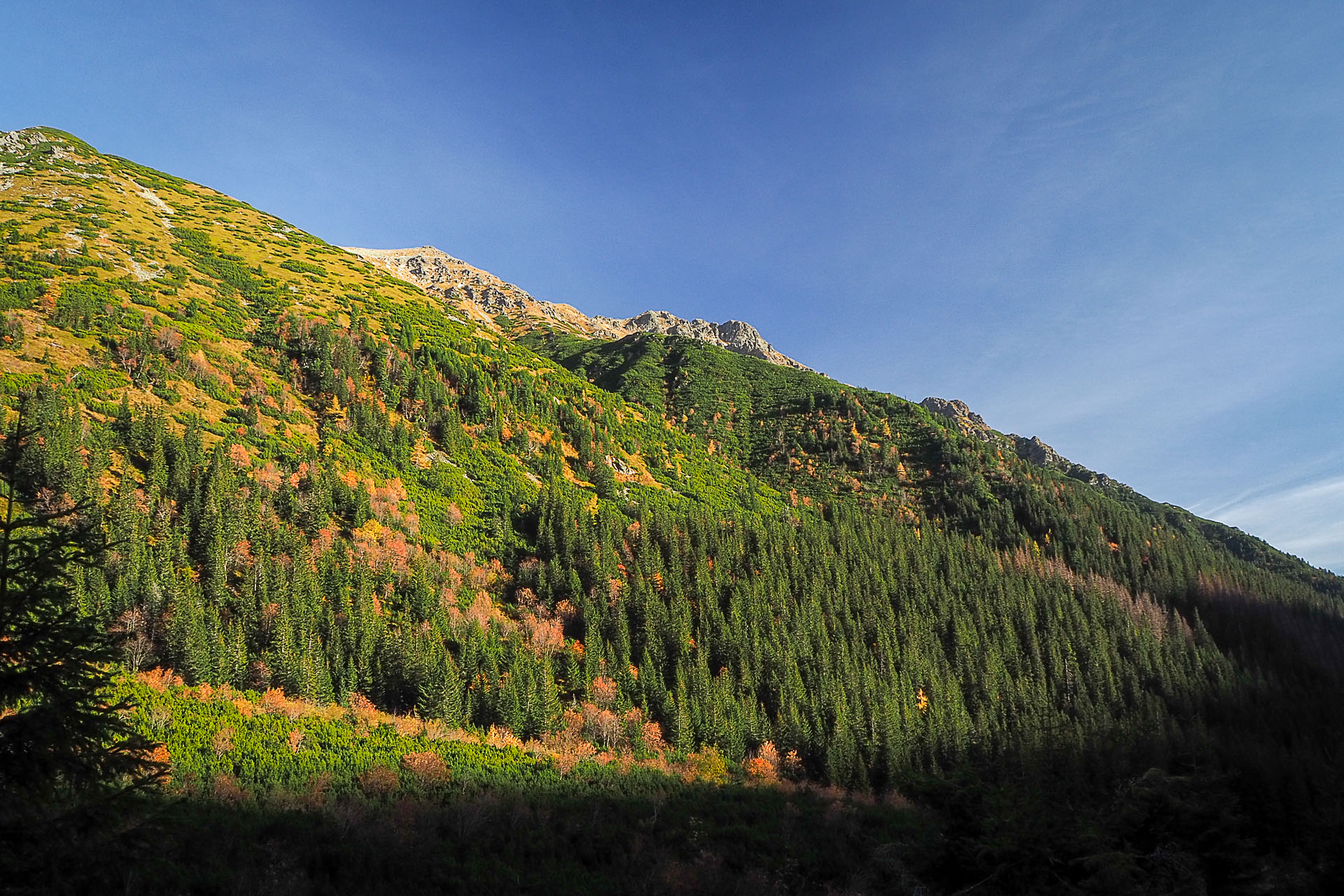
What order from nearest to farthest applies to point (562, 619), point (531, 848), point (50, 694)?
1. point (50, 694)
2. point (531, 848)
3. point (562, 619)

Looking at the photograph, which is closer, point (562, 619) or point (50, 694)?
point (50, 694)

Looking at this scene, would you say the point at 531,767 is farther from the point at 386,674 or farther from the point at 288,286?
the point at 288,286

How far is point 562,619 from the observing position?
82.0 meters

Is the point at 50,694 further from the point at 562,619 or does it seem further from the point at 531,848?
the point at 562,619

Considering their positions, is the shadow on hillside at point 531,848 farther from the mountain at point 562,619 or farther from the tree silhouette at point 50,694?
the tree silhouette at point 50,694

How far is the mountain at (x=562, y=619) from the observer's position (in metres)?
38.1

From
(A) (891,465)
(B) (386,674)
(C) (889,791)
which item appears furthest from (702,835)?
(A) (891,465)

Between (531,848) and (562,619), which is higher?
(562,619)

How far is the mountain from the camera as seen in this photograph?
125 ft

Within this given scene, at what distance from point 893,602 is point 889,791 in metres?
40.3

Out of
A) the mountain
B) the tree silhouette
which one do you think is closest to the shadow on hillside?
the mountain

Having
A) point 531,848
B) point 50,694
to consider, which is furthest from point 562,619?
point 50,694

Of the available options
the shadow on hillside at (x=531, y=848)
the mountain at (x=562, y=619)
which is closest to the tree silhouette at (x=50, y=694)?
the mountain at (x=562, y=619)

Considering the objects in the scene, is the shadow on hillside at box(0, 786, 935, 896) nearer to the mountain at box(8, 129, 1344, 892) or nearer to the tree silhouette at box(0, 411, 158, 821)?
the mountain at box(8, 129, 1344, 892)
